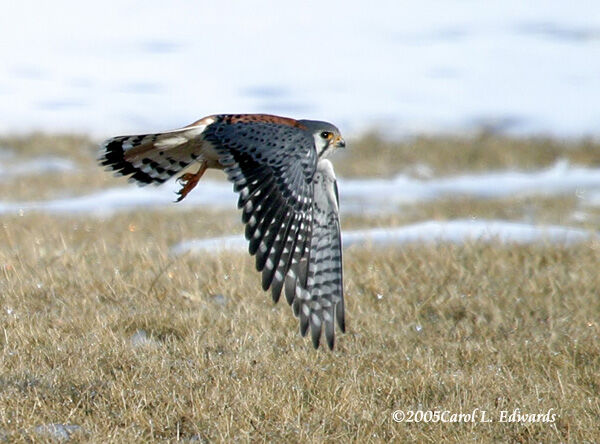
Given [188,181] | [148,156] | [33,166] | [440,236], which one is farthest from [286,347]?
[33,166]

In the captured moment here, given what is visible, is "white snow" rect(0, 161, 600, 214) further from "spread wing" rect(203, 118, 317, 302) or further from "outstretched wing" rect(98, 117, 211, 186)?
"spread wing" rect(203, 118, 317, 302)

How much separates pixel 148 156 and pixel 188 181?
0.34m

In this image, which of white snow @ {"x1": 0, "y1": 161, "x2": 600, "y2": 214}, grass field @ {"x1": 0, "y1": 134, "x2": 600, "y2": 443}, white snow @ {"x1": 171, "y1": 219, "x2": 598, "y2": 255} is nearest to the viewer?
grass field @ {"x1": 0, "y1": 134, "x2": 600, "y2": 443}

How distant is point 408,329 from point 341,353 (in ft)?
2.38

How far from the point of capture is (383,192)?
14867 millimetres

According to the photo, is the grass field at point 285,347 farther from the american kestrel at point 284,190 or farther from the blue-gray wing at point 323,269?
the american kestrel at point 284,190

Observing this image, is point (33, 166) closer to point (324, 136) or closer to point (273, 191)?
point (324, 136)

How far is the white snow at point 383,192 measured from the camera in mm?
13266

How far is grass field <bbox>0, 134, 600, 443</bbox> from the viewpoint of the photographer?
4.43 meters

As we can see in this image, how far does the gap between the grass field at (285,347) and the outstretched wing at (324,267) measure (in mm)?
255

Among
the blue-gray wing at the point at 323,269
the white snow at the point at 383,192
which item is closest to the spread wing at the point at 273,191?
the blue-gray wing at the point at 323,269

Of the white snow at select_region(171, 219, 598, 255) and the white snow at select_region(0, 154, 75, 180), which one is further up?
the white snow at select_region(0, 154, 75, 180)

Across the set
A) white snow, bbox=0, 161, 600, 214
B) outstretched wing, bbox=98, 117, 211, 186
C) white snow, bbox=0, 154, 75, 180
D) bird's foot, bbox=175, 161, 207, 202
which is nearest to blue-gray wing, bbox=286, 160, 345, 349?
bird's foot, bbox=175, 161, 207, 202

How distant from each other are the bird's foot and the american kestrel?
0.03 feet
